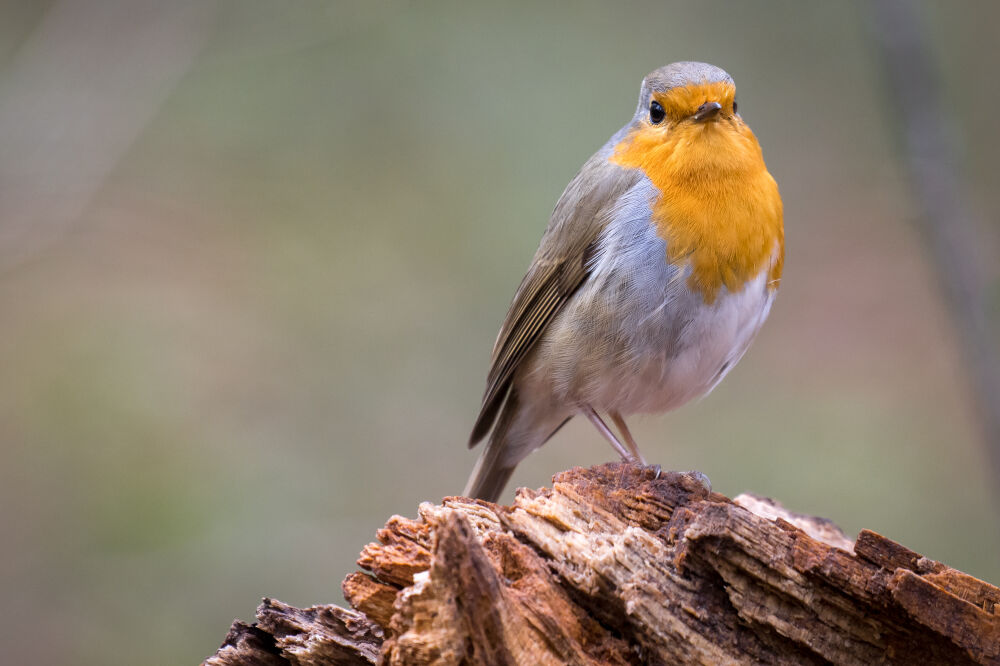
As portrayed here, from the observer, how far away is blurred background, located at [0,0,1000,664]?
5.41 metres

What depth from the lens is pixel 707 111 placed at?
11.3 ft

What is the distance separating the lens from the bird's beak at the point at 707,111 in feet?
11.3

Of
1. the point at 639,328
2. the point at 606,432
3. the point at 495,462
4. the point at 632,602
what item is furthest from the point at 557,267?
the point at 632,602

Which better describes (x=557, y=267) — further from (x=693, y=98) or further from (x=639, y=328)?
(x=693, y=98)

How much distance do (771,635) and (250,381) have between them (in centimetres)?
496

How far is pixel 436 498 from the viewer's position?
235 inches

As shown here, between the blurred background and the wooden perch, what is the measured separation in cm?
285

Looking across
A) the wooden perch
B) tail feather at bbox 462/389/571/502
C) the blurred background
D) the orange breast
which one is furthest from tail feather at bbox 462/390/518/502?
the wooden perch

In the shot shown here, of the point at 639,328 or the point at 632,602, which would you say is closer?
the point at 632,602

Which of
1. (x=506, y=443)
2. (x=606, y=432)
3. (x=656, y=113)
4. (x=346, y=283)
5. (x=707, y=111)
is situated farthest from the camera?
(x=346, y=283)

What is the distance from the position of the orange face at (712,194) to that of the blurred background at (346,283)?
184 cm

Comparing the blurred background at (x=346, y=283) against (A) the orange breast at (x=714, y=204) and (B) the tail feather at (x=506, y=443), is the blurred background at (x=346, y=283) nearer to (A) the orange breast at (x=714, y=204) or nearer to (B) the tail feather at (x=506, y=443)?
(B) the tail feather at (x=506, y=443)

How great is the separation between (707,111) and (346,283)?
4.25 metres

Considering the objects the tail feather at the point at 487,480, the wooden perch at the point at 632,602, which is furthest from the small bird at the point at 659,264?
the wooden perch at the point at 632,602
